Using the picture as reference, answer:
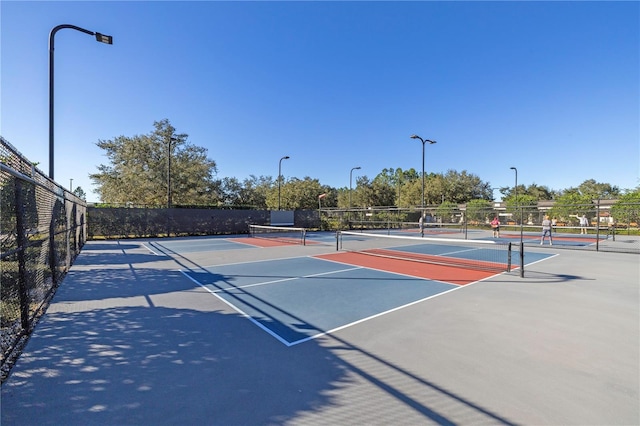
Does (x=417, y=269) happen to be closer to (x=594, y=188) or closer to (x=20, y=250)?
(x=20, y=250)

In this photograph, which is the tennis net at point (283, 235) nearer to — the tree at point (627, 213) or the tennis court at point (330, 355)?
the tennis court at point (330, 355)

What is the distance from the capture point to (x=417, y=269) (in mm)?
10133

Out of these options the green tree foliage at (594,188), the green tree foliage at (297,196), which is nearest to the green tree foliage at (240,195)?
the green tree foliage at (297,196)

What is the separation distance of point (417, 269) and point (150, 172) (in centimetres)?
2757

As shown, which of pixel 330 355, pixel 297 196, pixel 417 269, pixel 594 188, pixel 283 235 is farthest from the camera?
pixel 594 188

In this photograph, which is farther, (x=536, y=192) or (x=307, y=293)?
(x=536, y=192)

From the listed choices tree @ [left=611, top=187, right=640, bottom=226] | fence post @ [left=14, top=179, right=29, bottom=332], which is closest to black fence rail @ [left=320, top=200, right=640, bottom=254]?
tree @ [left=611, top=187, right=640, bottom=226]

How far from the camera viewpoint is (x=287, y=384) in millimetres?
3252

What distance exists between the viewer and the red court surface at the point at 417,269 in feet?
28.6

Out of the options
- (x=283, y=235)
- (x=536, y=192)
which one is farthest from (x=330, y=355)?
(x=536, y=192)

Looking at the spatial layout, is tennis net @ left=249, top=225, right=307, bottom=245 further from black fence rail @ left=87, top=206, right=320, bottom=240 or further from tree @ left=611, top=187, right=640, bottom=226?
tree @ left=611, top=187, right=640, bottom=226

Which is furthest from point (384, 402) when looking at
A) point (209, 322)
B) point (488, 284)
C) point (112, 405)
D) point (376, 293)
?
point (488, 284)

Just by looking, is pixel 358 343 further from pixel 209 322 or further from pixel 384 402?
pixel 209 322

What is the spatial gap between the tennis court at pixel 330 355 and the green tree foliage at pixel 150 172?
24.1 metres
